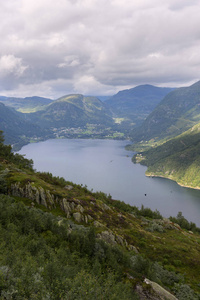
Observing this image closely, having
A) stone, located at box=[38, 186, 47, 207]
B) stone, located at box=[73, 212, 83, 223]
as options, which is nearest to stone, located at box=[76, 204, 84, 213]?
stone, located at box=[73, 212, 83, 223]

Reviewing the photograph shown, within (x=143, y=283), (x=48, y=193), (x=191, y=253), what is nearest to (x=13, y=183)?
(x=48, y=193)

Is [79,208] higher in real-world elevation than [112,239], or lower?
higher

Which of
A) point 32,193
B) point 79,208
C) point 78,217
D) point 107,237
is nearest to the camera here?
point 107,237

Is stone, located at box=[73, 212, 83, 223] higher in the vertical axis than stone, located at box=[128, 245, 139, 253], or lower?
higher

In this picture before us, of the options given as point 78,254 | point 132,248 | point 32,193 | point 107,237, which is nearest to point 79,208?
point 107,237

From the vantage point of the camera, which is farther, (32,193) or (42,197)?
(42,197)

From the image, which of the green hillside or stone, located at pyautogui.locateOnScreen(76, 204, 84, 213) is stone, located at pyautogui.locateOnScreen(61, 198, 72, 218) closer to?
the green hillside

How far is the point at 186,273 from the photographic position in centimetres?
5019

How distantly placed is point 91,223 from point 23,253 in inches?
1389

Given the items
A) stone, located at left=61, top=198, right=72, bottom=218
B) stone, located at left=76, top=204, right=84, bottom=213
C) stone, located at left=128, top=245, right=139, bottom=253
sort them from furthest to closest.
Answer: stone, located at left=76, top=204, right=84, bottom=213 < stone, located at left=61, top=198, right=72, bottom=218 < stone, located at left=128, top=245, right=139, bottom=253

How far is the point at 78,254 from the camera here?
116ft

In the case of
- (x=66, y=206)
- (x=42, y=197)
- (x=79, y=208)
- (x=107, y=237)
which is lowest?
(x=107, y=237)

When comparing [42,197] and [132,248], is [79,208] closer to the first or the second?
[42,197]

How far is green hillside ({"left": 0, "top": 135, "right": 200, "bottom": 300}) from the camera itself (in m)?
20.2
